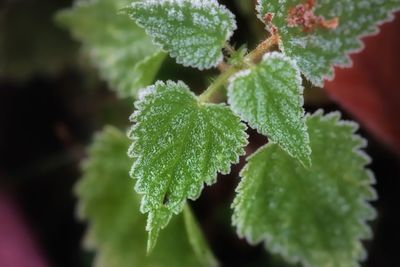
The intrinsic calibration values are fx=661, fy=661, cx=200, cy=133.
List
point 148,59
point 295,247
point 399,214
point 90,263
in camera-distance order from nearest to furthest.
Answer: point 148,59
point 295,247
point 399,214
point 90,263

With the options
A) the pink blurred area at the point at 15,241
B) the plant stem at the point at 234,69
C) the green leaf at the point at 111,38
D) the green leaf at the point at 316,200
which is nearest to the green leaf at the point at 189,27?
the plant stem at the point at 234,69

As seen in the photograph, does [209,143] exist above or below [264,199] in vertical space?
above

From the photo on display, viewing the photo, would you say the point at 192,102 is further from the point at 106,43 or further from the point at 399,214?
the point at 399,214

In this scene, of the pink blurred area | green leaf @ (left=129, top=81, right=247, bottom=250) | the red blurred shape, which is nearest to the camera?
green leaf @ (left=129, top=81, right=247, bottom=250)

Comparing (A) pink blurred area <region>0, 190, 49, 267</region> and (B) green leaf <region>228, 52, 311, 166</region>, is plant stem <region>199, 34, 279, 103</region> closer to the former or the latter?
(B) green leaf <region>228, 52, 311, 166</region>

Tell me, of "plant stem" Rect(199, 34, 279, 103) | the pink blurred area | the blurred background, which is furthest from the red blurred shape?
the pink blurred area

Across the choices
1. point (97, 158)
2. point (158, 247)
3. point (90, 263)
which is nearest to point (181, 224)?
point (158, 247)

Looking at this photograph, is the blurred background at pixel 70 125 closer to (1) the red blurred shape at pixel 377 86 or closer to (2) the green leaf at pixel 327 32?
(1) the red blurred shape at pixel 377 86
